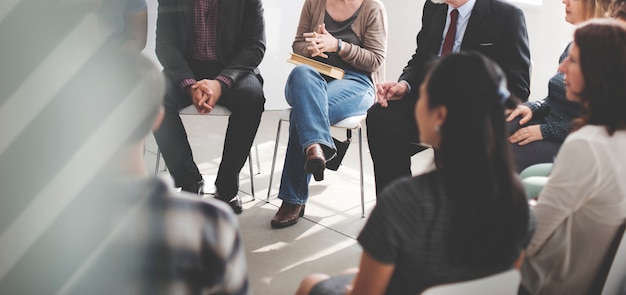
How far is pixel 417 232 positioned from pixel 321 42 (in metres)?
1.68

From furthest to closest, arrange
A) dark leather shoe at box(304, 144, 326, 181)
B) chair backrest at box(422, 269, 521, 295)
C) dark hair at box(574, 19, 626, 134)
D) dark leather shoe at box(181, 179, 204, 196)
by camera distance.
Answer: dark leather shoe at box(181, 179, 204, 196)
dark leather shoe at box(304, 144, 326, 181)
dark hair at box(574, 19, 626, 134)
chair backrest at box(422, 269, 521, 295)

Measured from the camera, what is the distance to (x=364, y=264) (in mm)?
1115

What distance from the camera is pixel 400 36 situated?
14.3ft

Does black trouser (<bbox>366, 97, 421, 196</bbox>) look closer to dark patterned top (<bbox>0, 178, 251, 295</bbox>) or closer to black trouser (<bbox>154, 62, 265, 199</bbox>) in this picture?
black trouser (<bbox>154, 62, 265, 199</bbox>)

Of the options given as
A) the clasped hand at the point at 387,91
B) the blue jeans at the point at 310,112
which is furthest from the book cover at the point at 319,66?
the clasped hand at the point at 387,91

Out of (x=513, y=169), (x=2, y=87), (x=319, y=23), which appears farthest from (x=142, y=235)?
(x=319, y=23)

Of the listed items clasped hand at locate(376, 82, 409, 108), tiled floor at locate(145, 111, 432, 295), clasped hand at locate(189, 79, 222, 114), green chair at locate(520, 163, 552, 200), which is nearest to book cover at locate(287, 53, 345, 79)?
clasped hand at locate(376, 82, 409, 108)

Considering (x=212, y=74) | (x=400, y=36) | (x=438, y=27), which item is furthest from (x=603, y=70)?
(x=400, y=36)

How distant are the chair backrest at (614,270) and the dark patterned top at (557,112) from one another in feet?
2.78

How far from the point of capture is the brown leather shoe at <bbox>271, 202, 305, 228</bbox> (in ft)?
8.21

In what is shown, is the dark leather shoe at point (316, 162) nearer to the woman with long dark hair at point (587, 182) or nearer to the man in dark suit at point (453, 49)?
the man in dark suit at point (453, 49)

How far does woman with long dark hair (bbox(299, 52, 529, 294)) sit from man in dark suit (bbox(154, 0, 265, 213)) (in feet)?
5.25

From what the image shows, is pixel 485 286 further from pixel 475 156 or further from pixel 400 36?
pixel 400 36

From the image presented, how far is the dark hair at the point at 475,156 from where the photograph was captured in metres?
1.04
